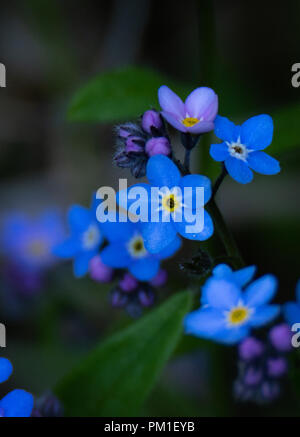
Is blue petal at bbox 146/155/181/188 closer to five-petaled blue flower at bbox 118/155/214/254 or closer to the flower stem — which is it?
five-petaled blue flower at bbox 118/155/214/254

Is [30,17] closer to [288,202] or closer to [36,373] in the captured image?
[288,202]

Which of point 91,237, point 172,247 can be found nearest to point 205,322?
point 172,247

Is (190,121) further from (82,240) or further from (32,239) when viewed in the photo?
(32,239)

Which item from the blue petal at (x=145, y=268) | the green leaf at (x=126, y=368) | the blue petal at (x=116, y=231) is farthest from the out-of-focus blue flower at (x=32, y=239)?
the blue petal at (x=145, y=268)

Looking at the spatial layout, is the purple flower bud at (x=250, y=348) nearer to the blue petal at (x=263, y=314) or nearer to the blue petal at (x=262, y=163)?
the blue petal at (x=263, y=314)
